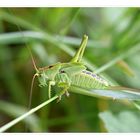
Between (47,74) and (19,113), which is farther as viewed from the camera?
(19,113)

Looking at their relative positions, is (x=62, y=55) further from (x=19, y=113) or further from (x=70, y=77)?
(x=70, y=77)

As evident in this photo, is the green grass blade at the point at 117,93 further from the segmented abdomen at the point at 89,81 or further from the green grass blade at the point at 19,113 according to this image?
the green grass blade at the point at 19,113

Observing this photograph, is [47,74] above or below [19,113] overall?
below

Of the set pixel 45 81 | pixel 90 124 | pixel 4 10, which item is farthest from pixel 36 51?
pixel 45 81

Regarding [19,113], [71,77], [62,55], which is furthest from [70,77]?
[62,55]

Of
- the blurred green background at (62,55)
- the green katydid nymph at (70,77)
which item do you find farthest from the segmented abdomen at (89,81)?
the blurred green background at (62,55)

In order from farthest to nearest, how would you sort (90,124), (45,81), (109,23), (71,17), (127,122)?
(109,23) < (90,124) < (71,17) < (127,122) < (45,81)
